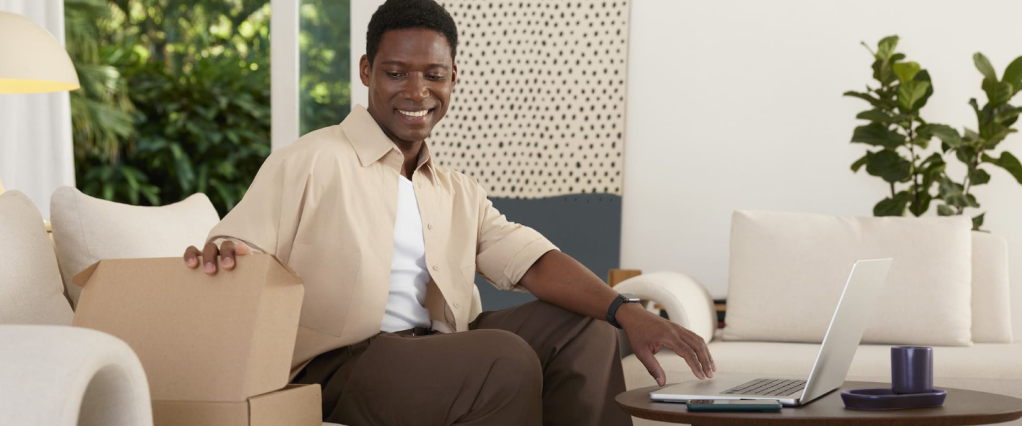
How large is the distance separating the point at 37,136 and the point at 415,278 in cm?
298

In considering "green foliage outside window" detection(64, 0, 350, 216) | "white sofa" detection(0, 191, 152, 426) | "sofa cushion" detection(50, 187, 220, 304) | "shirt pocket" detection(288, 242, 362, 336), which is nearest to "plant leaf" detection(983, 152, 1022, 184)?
"shirt pocket" detection(288, 242, 362, 336)

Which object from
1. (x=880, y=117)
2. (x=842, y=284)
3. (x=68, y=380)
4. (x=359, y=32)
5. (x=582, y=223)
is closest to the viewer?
(x=68, y=380)

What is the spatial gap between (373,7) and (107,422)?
3192 mm

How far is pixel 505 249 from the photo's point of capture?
199 cm

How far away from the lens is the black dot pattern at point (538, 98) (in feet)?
12.4

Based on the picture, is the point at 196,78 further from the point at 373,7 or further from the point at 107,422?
the point at 107,422

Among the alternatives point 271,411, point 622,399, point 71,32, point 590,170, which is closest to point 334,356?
point 271,411

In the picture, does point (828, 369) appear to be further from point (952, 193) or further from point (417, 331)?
point (952, 193)

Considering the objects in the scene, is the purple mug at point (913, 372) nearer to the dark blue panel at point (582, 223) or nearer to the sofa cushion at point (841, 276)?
the sofa cushion at point (841, 276)

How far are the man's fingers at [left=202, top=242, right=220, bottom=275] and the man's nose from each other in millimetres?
620

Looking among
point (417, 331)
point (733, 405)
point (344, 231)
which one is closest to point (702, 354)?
point (733, 405)

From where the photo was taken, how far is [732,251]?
9.39ft

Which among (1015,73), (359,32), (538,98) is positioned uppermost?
(359,32)

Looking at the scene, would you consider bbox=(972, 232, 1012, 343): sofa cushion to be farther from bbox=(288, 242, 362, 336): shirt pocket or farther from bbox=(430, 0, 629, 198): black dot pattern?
bbox=(288, 242, 362, 336): shirt pocket
